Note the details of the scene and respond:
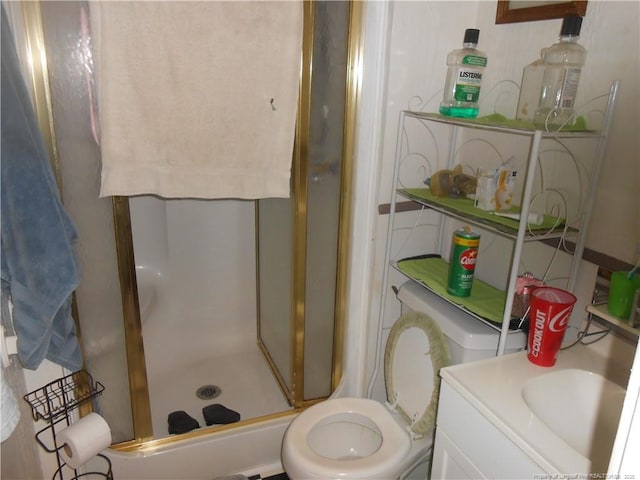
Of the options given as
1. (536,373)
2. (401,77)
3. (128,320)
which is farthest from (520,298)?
(128,320)

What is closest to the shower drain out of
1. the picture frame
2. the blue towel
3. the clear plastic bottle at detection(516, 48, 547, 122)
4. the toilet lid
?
the toilet lid

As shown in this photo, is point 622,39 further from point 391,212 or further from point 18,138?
point 18,138

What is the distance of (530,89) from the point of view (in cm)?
135

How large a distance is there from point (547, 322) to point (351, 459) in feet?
2.71

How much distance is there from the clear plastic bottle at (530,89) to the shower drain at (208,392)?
171cm

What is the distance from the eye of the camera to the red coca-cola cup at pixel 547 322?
1.12 m

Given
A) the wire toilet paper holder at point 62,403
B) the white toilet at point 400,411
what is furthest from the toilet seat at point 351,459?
the wire toilet paper holder at point 62,403

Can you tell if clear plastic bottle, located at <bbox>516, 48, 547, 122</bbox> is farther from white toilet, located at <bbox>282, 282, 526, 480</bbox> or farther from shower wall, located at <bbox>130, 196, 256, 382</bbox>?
shower wall, located at <bbox>130, 196, 256, 382</bbox>

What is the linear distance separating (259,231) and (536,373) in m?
1.41

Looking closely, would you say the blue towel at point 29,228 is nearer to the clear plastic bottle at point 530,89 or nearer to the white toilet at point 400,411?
the white toilet at point 400,411

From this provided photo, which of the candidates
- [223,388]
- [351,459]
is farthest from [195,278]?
[351,459]

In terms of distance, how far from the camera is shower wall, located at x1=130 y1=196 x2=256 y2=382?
229 centimetres

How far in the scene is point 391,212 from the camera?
1.60m

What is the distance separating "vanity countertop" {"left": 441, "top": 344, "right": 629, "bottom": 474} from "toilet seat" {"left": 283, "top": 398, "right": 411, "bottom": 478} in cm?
42
